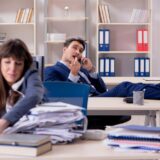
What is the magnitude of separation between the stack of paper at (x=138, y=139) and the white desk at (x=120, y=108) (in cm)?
122

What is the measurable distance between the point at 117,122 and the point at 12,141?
2.23 metres

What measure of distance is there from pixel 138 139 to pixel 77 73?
2.14 meters

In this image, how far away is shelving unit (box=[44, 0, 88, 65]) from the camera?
6.14 metres

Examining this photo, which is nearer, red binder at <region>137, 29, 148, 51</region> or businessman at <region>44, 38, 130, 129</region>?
businessman at <region>44, 38, 130, 129</region>

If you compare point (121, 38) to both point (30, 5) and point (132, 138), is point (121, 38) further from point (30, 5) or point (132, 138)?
point (132, 138)

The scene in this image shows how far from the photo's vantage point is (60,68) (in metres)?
3.49

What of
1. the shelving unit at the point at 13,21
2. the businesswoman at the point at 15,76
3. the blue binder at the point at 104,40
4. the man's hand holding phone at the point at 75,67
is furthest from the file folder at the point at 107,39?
the businesswoman at the point at 15,76

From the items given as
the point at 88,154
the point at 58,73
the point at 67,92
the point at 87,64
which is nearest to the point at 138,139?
the point at 88,154

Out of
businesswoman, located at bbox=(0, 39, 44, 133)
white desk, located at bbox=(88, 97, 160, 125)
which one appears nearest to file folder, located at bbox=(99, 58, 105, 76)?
white desk, located at bbox=(88, 97, 160, 125)

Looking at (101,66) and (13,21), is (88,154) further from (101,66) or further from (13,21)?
(13,21)

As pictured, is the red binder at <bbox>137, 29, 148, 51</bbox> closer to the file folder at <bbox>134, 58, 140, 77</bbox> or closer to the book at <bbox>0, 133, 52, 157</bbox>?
the file folder at <bbox>134, 58, 140, 77</bbox>

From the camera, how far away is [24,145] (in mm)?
1412

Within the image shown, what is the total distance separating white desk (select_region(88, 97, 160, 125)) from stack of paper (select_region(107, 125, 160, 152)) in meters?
1.22

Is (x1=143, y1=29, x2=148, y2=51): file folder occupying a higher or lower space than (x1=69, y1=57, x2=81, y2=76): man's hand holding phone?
higher
